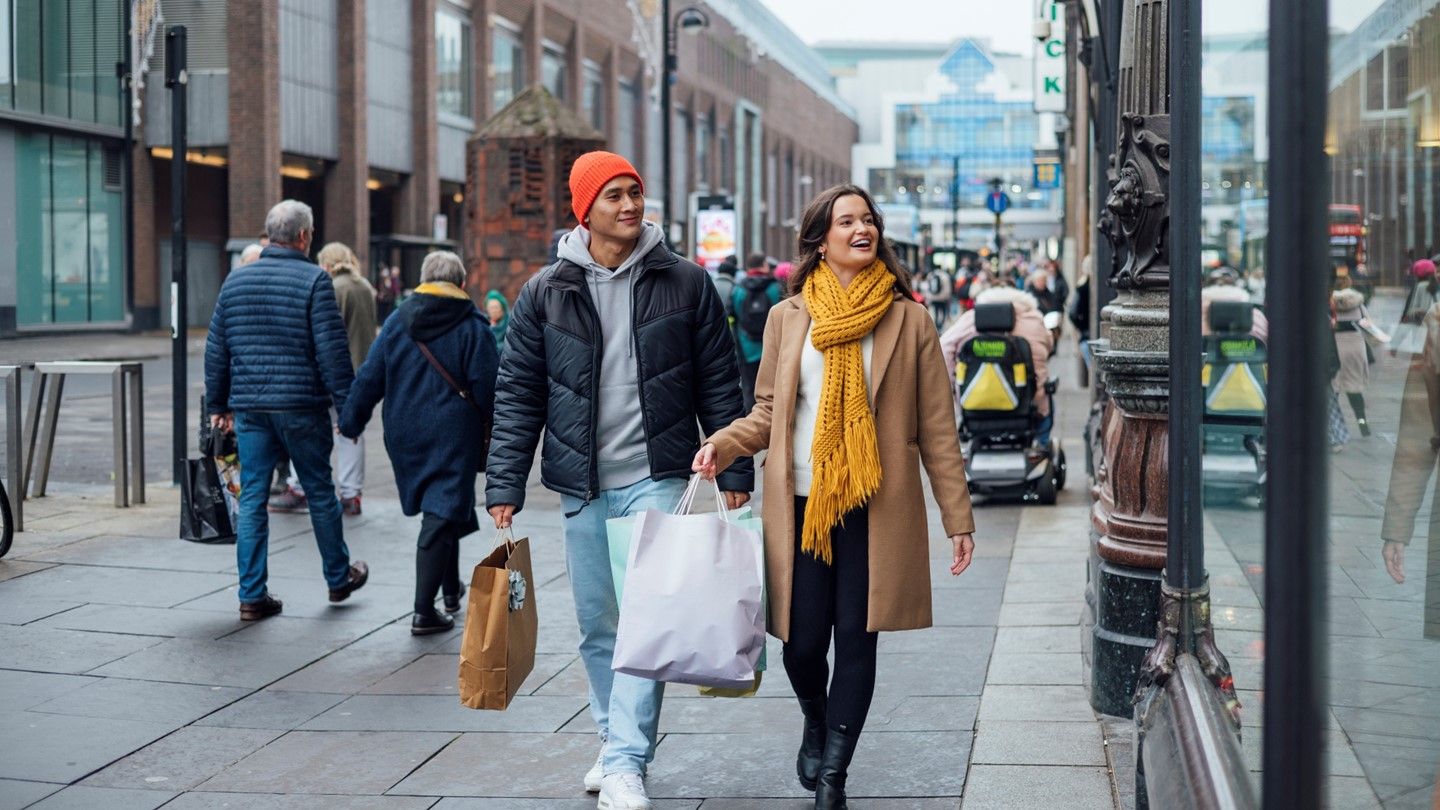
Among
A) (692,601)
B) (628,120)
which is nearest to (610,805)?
(692,601)

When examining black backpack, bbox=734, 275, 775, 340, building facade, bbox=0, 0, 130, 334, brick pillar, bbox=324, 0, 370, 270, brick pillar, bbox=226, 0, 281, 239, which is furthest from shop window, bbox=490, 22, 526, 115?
black backpack, bbox=734, 275, 775, 340

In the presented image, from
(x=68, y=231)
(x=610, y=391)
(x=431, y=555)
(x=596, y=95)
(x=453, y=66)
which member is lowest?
(x=431, y=555)

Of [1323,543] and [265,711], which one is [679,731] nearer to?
[265,711]

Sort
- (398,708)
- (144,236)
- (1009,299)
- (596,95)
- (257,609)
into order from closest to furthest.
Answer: (398,708)
(257,609)
(1009,299)
(144,236)
(596,95)

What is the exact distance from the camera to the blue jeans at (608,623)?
4758 mm

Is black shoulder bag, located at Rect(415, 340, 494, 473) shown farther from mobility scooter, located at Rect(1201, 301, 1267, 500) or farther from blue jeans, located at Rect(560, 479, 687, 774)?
mobility scooter, located at Rect(1201, 301, 1267, 500)

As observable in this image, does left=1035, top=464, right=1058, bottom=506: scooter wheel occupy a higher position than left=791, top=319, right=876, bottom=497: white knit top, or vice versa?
left=791, top=319, right=876, bottom=497: white knit top

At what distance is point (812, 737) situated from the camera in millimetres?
4762

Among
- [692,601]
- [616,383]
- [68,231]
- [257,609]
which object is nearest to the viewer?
[692,601]

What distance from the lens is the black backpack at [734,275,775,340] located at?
16.0 meters

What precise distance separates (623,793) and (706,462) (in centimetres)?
94

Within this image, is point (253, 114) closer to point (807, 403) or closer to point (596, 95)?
point (596, 95)

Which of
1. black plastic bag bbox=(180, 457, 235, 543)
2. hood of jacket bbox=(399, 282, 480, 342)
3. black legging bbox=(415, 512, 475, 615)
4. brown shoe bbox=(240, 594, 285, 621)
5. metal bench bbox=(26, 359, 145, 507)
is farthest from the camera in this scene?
metal bench bbox=(26, 359, 145, 507)

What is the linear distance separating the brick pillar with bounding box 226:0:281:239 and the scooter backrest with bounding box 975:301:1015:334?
1298 inches
